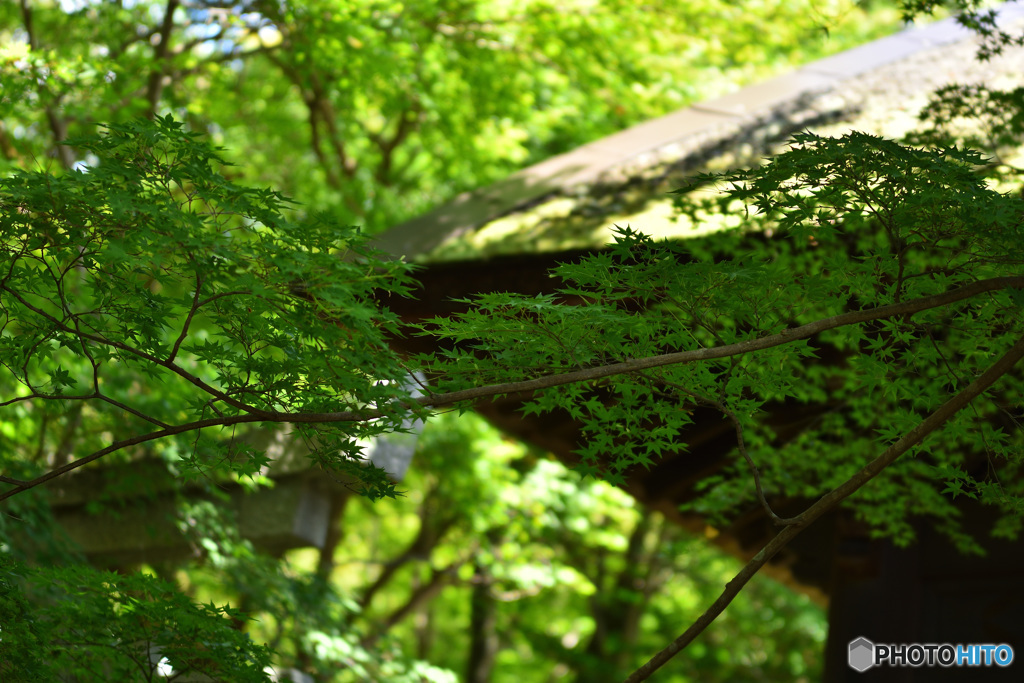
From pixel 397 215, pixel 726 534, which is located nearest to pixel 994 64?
pixel 726 534

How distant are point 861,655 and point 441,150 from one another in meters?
6.52

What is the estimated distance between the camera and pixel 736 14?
862 centimetres

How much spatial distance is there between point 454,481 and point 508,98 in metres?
3.72

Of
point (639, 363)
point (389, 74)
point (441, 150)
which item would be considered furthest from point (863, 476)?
point (441, 150)

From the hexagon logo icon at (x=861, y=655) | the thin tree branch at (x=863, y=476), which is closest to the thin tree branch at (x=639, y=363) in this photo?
the thin tree branch at (x=863, y=476)

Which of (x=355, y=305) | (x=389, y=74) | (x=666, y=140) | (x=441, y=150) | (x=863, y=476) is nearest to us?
(x=355, y=305)

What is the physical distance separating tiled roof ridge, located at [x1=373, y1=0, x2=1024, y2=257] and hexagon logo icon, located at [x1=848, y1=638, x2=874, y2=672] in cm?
263

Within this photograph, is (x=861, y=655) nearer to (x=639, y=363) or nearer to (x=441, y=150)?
(x=639, y=363)

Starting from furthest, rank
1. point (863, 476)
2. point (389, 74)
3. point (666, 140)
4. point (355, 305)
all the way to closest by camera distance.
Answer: point (389, 74) < point (666, 140) < point (863, 476) < point (355, 305)

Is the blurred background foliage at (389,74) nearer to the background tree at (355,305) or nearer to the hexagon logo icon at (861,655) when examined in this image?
the background tree at (355,305)

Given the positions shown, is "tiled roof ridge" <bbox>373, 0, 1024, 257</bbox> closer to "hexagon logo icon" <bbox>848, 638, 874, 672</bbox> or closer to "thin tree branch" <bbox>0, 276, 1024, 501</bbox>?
"thin tree branch" <bbox>0, 276, 1024, 501</bbox>

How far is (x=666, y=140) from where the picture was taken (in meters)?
4.71

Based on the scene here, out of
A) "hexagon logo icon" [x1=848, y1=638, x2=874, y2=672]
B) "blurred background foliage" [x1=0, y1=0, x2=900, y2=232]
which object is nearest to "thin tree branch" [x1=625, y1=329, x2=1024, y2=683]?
"hexagon logo icon" [x1=848, y1=638, x2=874, y2=672]

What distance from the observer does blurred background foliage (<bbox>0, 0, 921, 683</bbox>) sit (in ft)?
16.7
